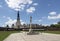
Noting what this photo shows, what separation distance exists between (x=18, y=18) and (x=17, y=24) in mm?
8746

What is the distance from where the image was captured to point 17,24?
16688cm

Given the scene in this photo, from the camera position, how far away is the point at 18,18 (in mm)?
161000
